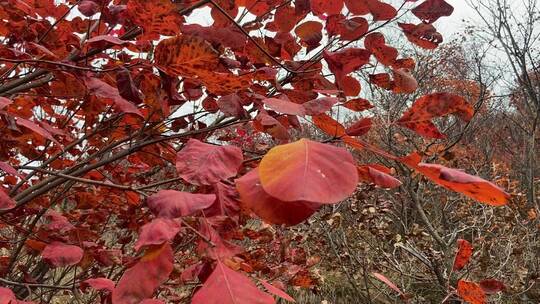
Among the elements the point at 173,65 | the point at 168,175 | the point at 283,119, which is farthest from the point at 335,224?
the point at 173,65

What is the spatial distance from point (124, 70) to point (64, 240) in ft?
1.72

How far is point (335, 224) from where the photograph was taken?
9.78 ft

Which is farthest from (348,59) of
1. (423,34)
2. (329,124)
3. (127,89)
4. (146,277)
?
(146,277)

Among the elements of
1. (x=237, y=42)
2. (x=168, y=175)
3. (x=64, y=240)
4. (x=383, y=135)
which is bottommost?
(x=64, y=240)

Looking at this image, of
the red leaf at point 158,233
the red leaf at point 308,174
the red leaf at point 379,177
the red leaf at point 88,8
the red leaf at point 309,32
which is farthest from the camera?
the red leaf at point 309,32

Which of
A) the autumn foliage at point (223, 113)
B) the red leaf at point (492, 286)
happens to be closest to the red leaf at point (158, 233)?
the autumn foliage at point (223, 113)

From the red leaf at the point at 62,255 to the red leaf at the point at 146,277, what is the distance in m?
0.41

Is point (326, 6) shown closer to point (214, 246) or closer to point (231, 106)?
point (231, 106)

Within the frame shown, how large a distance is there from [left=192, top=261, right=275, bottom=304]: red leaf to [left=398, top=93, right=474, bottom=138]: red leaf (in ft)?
1.29

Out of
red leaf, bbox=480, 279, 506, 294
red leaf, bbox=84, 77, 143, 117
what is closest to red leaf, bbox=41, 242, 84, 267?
red leaf, bbox=84, 77, 143, 117

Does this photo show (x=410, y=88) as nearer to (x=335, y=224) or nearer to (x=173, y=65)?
(x=173, y=65)

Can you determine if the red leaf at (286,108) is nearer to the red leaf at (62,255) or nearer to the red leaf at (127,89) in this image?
the red leaf at (127,89)

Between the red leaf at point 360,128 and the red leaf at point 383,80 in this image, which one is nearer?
the red leaf at point 360,128

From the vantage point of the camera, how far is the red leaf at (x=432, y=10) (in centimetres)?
85
